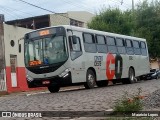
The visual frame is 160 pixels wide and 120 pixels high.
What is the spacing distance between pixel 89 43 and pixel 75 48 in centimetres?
192

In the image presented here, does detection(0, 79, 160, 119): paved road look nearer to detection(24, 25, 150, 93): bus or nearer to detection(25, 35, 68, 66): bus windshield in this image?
detection(24, 25, 150, 93): bus

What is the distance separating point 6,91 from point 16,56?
156 inches

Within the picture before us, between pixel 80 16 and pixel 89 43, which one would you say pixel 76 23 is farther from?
pixel 89 43

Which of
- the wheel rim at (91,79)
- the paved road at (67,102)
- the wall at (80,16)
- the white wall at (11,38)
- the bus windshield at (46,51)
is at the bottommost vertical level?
the paved road at (67,102)

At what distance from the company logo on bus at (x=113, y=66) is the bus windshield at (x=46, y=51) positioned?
5.13m

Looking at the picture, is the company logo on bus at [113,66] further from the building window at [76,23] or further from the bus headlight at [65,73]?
the building window at [76,23]

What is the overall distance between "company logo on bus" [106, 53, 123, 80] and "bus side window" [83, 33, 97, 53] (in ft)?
6.13

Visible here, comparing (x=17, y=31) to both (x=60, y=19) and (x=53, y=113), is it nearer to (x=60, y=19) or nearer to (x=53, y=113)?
(x=60, y=19)

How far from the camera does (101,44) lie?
78.7 ft

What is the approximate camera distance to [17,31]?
109ft

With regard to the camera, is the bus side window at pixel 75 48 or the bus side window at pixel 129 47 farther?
the bus side window at pixel 129 47

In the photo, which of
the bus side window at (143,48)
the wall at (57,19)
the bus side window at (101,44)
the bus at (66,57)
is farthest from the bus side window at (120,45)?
the wall at (57,19)

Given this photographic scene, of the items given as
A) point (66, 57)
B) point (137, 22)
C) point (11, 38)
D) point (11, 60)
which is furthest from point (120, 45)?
point (137, 22)

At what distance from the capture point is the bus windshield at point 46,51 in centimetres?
1992
